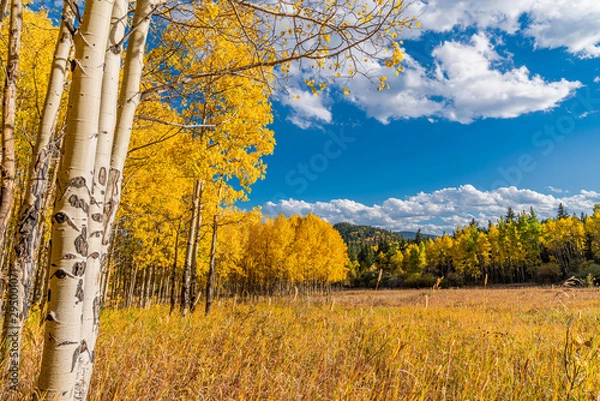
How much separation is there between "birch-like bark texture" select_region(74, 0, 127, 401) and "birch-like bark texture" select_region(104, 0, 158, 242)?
128 millimetres

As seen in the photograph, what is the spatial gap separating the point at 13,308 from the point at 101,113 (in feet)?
6.25

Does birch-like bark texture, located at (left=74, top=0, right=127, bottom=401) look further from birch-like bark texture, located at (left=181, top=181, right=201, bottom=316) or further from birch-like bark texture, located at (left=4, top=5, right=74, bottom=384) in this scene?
birch-like bark texture, located at (left=181, top=181, right=201, bottom=316)

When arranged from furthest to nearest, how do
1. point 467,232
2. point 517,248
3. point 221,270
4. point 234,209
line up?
point 467,232, point 517,248, point 221,270, point 234,209

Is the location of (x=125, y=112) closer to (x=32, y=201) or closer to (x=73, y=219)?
(x=73, y=219)

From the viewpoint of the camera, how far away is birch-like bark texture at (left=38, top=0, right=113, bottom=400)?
57.6 inches

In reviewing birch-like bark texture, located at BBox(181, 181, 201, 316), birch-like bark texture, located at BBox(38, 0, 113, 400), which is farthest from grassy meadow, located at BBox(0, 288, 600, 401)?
birch-like bark texture, located at BBox(181, 181, 201, 316)

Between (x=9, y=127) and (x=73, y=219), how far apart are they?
5.57 feet

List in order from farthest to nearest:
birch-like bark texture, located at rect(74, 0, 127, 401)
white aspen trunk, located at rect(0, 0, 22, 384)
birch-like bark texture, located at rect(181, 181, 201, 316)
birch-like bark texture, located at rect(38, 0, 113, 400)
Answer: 1. birch-like bark texture, located at rect(181, 181, 201, 316)
2. white aspen trunk, located at rect(0, 0, 22, 384)
3. birch-like bark texture, located at rect(74, 0, 127, 401)
4. birch-like bark texture, located at rect(38, 0, 113, 400)

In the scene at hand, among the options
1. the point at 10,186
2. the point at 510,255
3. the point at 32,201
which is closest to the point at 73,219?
the point at 10,186

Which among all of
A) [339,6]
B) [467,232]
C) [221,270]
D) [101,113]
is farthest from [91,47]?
[467,232]

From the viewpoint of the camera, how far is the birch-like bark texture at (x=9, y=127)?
2.48 meters

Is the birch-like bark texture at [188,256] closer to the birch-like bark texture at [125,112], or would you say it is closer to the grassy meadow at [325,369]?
the grassy meadow at [325,369]

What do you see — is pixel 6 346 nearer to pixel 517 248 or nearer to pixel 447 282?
pixel 517 248

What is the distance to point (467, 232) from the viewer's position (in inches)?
2404
